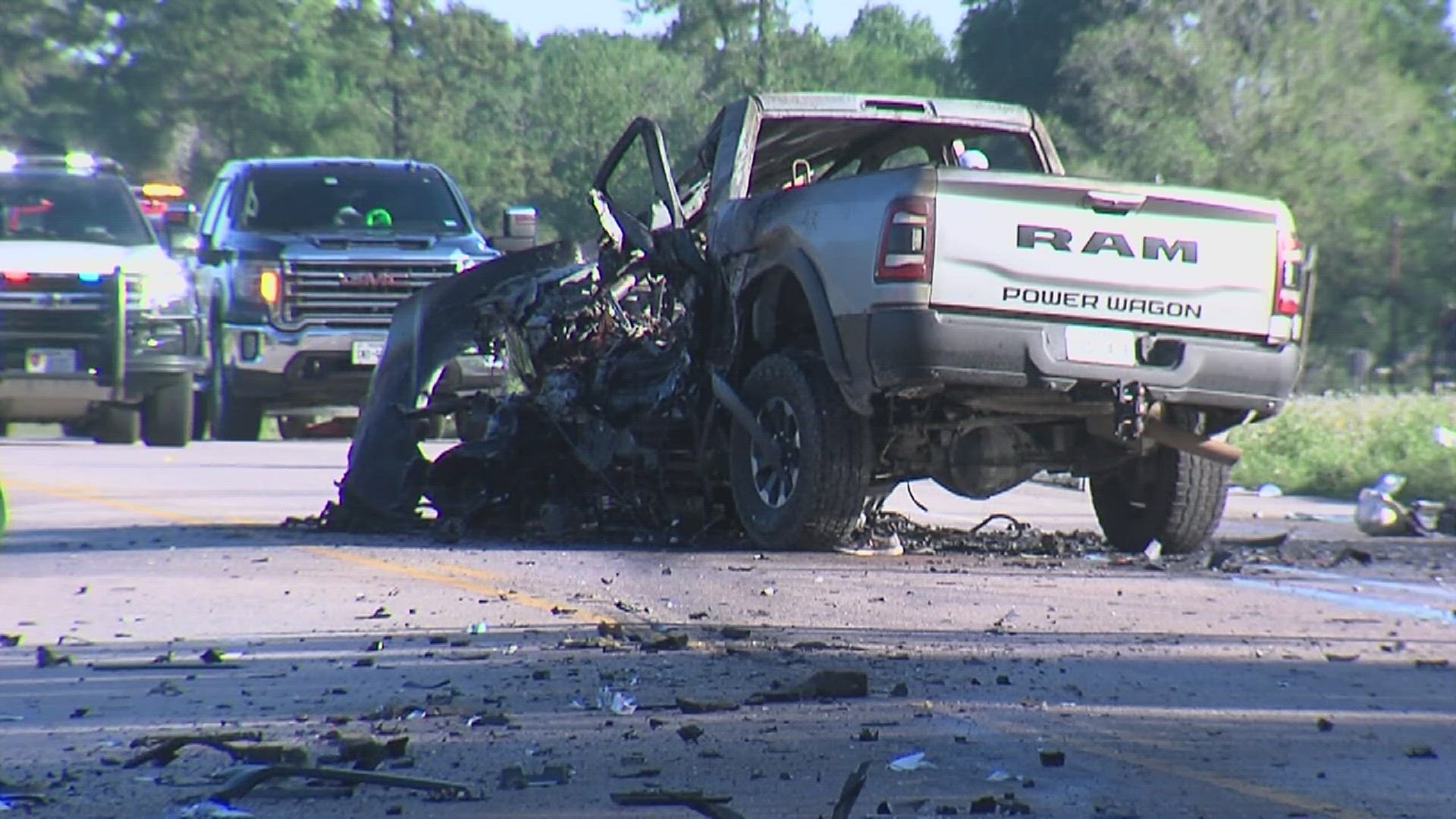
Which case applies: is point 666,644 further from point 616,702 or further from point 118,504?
point 118,504

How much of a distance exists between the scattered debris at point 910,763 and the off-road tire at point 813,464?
14.2 feet

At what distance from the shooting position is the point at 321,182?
19.5 m

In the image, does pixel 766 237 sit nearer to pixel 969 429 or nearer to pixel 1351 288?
pixel 969 429

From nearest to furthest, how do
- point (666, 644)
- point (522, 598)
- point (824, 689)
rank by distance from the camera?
point (824, 689) < point (666, 644) < point (522, 598)

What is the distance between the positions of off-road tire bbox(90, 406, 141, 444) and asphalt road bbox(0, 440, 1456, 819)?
9.62m

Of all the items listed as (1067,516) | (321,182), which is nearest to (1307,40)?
(321,182)

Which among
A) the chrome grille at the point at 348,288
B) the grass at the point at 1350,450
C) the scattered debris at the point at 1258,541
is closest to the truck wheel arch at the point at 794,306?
the scattered debris at the point at 1258,541

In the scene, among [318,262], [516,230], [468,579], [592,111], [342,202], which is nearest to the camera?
[468,579]

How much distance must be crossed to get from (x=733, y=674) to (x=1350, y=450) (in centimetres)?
1325

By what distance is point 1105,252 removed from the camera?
369 inches

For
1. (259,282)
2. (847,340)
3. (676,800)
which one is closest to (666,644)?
(676,800)

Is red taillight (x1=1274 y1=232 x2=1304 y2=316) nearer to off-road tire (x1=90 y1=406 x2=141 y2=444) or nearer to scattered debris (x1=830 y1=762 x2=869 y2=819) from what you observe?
scattered debris (x1=830 y1=762 x2=869 y2=819)

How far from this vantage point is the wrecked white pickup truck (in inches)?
364

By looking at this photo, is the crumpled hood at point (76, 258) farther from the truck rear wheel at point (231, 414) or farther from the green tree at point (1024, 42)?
the green tree at point (1024, 42)
